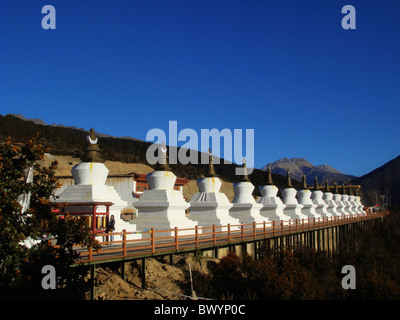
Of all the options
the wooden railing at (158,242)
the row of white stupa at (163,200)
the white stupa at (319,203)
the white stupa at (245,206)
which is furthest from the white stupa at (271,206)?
the white stupa at (319,203)

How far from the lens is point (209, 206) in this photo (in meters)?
27.0

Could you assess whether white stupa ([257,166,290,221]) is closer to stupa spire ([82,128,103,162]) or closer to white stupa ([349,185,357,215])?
stupa spire ([82,128,103,162])

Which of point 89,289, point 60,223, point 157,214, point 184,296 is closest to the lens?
point 60,223

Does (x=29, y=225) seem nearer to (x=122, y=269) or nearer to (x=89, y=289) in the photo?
(x=89, y=289)

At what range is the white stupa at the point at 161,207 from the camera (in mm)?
22125

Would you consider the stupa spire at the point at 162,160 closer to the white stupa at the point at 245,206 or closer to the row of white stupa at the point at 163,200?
the row of white stupa at the point at 163,200

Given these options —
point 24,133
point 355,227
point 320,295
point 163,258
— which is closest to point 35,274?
point 163,258

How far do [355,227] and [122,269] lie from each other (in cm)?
4606

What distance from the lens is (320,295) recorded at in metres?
13.3

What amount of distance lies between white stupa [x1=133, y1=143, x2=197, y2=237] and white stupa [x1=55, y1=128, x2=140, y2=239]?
1.35 m

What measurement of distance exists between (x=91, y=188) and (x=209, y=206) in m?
10.1

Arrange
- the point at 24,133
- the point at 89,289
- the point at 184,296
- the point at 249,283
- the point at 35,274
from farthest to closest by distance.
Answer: the point at 24,133, the point at 249,283, the point at 184,296, the point at 89,289, the point at 35,274

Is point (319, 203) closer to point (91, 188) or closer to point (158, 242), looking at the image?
point (158, 242)

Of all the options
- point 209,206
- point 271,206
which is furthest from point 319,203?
point 209,206
